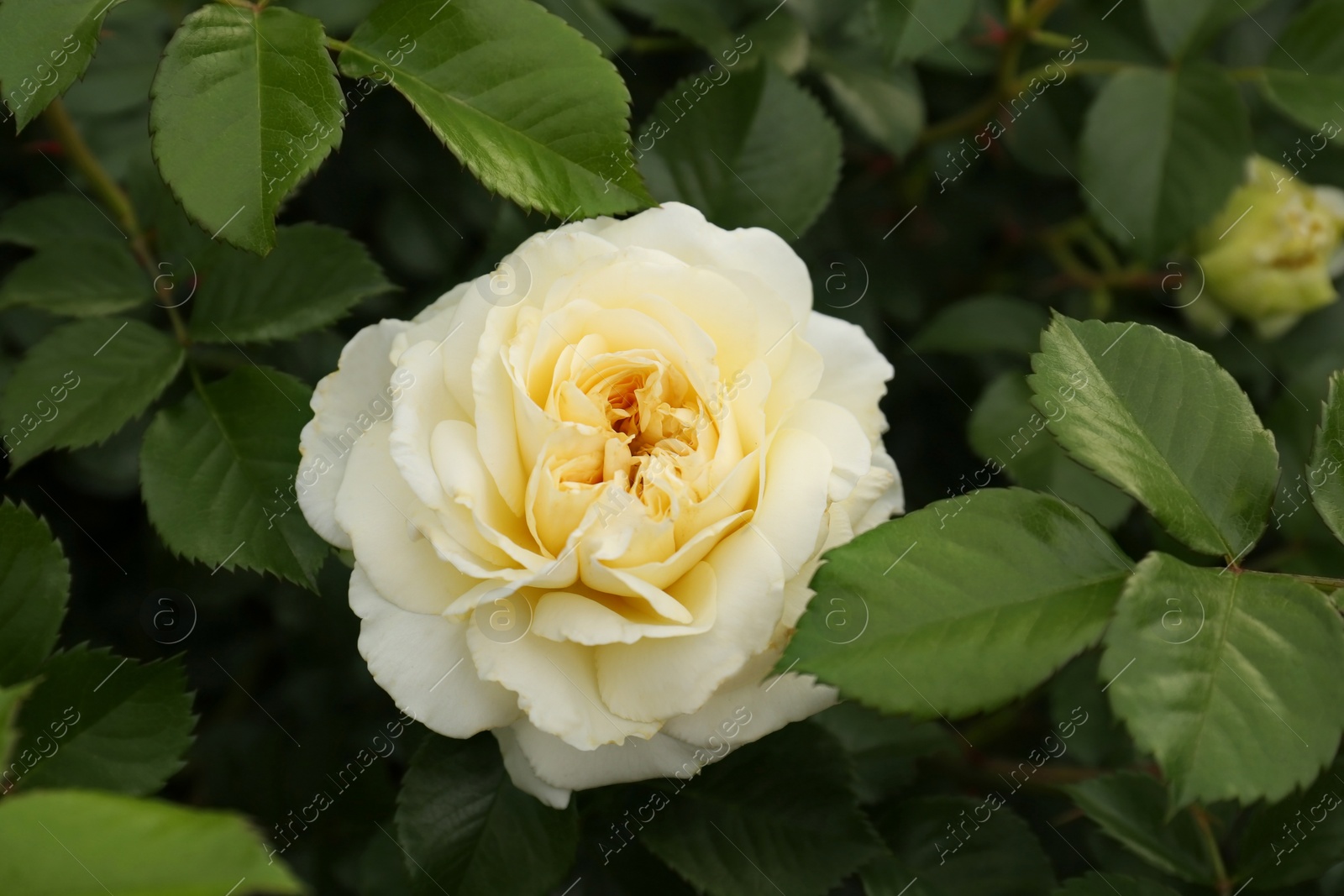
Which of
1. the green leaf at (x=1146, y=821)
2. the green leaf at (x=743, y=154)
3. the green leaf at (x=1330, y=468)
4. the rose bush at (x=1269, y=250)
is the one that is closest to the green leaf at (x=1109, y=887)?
the green leaf at (x=1146, y=821)

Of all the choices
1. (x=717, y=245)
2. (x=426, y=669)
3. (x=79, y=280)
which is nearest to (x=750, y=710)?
(x=426, y=669)

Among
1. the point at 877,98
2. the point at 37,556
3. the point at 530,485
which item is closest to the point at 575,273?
the point at 530,485

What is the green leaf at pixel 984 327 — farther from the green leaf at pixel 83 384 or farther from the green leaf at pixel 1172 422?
the green leaf at pixel 83 384

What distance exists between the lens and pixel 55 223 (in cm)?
105

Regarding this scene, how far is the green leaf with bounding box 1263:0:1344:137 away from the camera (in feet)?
3.98

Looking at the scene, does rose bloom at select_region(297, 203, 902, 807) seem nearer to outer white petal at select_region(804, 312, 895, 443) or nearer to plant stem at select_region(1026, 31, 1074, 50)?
outer white petal at select_region(804, 312, 895, 443)

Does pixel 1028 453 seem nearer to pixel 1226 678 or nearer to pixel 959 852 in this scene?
pixel 959 852

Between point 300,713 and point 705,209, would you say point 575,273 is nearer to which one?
point 705,209

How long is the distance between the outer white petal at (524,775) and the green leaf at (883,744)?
1.32 ft

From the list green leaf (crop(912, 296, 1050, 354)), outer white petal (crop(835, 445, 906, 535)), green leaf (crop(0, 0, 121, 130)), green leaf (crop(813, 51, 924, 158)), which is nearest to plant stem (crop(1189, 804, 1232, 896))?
outer white petal (crop(835, 445, 906, 535))

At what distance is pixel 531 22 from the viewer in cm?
77

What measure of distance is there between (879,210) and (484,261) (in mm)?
693

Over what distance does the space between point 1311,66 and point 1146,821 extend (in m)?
0.96

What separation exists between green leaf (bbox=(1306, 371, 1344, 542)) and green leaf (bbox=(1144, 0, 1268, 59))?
672 mm
